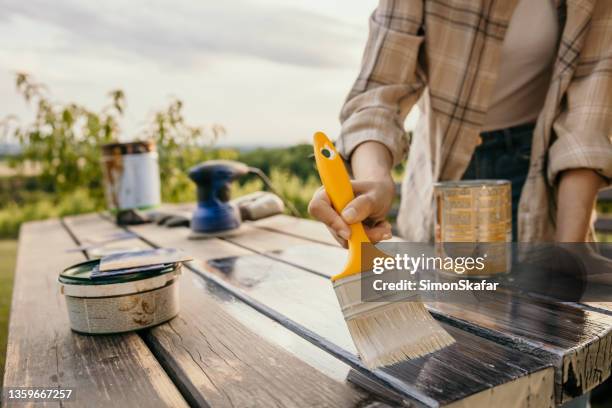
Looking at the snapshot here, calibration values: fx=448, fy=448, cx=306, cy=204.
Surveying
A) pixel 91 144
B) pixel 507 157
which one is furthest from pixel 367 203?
pixel 91 144

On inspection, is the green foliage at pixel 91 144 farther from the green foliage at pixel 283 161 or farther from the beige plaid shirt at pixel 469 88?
the beige plaid shirt at pixel 469 88

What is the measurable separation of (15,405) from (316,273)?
2.09 feet

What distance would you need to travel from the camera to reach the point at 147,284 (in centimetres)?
76

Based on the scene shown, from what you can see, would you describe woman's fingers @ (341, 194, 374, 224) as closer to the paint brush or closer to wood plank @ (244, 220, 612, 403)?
the paint brush

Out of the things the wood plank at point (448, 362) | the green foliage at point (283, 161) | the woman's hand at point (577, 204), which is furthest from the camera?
the green foliage at point (283, 161)

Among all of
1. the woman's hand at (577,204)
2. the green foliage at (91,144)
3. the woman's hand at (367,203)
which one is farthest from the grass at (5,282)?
the woman's hand at (577,204)

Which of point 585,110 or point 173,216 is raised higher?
point 585,110

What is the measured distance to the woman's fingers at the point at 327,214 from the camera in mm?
648

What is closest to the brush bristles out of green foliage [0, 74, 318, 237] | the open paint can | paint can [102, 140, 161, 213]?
the open paint can

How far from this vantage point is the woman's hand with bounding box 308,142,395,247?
644 mm

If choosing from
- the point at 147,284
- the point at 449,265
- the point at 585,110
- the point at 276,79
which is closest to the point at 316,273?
the point at 449,265

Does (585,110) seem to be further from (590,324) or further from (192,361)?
(192,361)

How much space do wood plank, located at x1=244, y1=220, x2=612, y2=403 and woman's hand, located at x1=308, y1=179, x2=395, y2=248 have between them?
0.55 feet

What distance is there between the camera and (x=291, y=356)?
1.97 feet
